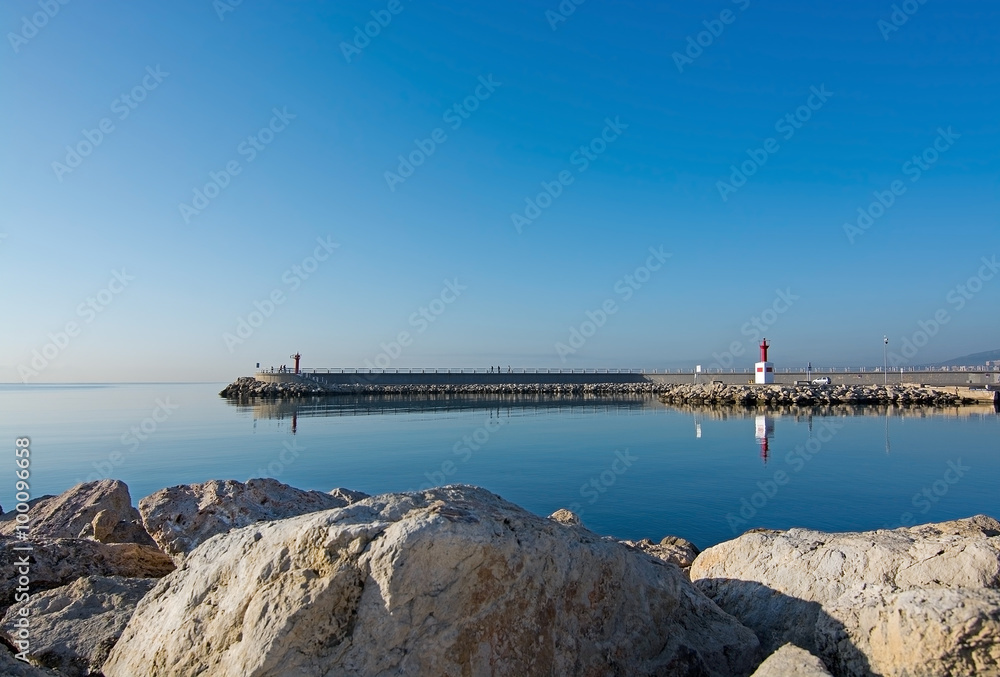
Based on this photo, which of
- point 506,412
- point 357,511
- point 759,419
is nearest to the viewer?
point 357,511

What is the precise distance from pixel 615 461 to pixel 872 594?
1656 cm

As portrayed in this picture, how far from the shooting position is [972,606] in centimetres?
326

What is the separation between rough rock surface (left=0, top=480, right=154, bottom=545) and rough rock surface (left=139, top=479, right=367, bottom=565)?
40.8 inches

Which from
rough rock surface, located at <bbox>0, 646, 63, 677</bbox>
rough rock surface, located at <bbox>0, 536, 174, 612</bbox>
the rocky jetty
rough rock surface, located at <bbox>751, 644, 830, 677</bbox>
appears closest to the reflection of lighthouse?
the rocky jetty

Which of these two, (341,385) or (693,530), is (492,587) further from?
(341,385)

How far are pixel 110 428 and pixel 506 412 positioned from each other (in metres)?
23.1

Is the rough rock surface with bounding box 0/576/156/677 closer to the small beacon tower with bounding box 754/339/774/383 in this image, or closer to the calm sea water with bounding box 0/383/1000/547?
the calm sea water with bounding box 0/383/1000/547

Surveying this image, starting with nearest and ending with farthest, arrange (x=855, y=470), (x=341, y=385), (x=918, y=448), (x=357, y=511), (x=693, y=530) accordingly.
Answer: (x=357, y=511)
(x=693, y=530)
(x=855, y=470)
(x=918, y=448)
(x=341, y=385)

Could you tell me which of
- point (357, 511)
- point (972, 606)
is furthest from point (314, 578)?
point (972, 606)

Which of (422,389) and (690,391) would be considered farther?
(422,389)

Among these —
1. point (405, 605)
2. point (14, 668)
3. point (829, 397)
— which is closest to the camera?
point (14, 668)

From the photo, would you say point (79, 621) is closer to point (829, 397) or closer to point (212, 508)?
point (212, 508)

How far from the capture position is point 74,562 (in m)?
5.57

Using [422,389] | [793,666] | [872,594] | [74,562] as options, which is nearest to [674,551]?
[872,594]
